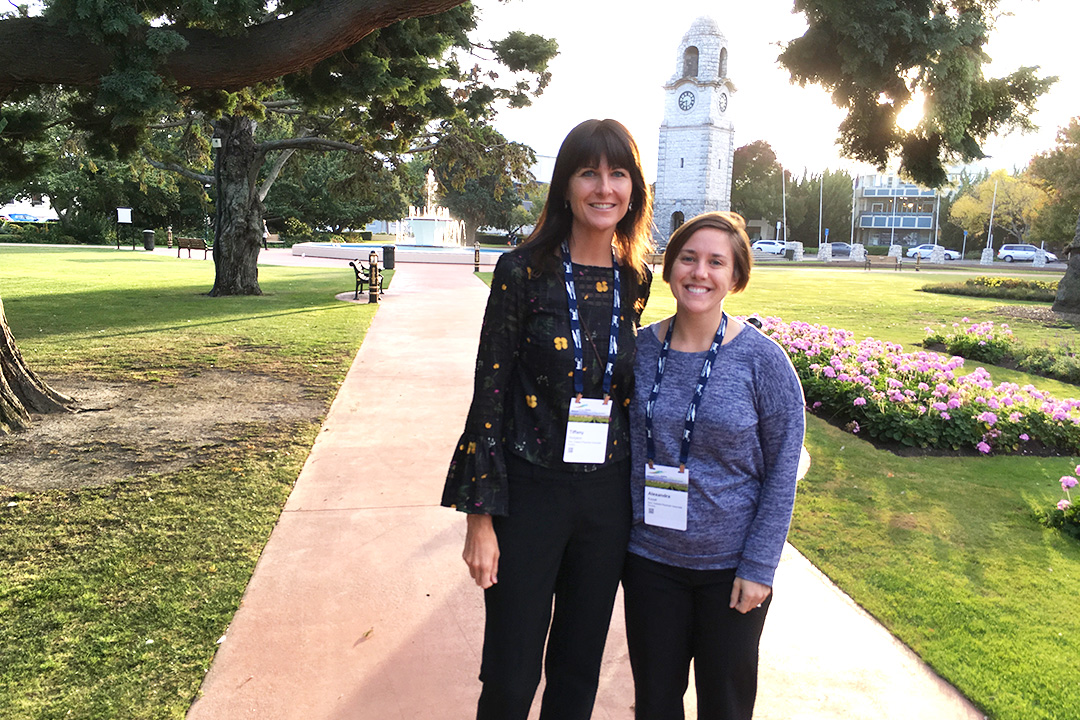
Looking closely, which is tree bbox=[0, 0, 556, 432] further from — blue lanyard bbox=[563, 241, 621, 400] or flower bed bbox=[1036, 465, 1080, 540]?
flower bed bbox=[1036, 465, 1080, 540]

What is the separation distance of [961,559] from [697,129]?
56.1 meters

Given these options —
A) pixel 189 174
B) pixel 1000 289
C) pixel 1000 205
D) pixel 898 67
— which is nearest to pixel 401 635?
pixel 898 67

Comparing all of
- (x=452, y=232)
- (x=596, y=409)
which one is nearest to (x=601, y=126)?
(x=596, y=409)

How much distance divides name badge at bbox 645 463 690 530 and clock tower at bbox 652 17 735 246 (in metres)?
54.5

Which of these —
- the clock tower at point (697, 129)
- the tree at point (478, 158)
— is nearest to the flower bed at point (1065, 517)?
the tree at point (478, 158)

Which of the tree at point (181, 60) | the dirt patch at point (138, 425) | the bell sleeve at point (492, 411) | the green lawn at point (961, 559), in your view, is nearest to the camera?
the bell sleeve at point (492, 411)

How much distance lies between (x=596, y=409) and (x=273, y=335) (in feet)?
33.8

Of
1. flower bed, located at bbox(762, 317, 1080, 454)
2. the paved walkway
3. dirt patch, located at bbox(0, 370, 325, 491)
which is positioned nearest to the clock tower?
flower bed, located at bbox(762, 317, 1080, 454)

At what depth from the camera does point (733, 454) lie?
200cm

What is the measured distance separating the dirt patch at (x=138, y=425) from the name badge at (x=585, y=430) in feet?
14.1

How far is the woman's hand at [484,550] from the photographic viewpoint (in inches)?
77.5

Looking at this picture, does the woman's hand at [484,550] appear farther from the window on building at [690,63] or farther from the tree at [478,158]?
the window on building at [690,63]

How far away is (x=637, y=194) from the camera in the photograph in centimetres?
218

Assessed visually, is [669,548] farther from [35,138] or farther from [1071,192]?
[1071,192]
